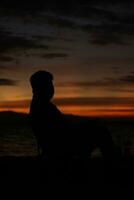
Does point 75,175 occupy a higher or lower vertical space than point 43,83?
lower

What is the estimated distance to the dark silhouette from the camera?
816 centimetres

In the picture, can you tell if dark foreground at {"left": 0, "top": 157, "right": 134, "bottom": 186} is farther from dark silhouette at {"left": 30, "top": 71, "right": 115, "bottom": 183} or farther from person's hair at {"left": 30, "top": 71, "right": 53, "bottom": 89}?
person's hair at {"left": 30, "top": 71, "right": 53, "bottom": 89}

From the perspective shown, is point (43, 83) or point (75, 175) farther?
point (43, 83)

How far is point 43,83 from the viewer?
27.8 feet

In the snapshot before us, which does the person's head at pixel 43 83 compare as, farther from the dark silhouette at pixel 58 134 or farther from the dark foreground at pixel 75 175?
the dark foreground at pixel 75 175

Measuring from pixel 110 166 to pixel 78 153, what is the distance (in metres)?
0.51

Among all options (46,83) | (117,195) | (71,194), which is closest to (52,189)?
(71,194)

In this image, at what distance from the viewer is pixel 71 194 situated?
7.27 metres

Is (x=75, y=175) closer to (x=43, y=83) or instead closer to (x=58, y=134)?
(x=58, y=134)

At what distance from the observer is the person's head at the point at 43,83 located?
8477 mm

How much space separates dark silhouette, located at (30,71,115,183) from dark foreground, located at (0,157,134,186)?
0.09ft

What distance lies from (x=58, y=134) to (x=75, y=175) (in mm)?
701

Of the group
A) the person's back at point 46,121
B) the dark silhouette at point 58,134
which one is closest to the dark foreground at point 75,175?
the dark silhouette at point 58,134

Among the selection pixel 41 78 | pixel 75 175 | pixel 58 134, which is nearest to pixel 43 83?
pixel 41 78
